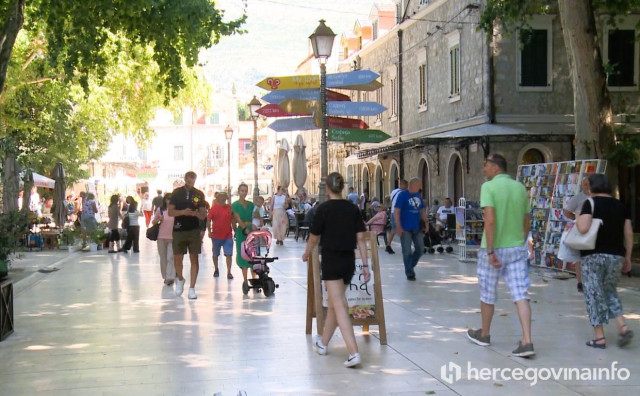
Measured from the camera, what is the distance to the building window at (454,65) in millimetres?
25938

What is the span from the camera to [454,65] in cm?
2648

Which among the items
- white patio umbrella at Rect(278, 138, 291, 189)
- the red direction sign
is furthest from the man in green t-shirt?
white patio umbrella at Rect(278, 138, 291, 189)

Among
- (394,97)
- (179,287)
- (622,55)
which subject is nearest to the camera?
(179,287)

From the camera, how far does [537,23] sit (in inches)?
909

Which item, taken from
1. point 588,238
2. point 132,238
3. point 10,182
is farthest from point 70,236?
point 588,238

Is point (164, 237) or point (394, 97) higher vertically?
point (394, 97)

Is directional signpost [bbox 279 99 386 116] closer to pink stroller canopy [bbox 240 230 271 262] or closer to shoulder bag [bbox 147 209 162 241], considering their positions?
shoulder bag [bbox 147 209 162 241]

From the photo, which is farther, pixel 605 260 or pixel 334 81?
pixel 334 81

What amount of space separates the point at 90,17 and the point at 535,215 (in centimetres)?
927

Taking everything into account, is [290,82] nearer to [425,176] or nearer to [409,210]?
[409,210]

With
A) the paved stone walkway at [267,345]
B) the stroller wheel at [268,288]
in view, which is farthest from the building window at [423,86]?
the stroller wheel at [268,288]

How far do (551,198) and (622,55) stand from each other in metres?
9.19

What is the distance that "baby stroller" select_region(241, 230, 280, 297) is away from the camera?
12.9m

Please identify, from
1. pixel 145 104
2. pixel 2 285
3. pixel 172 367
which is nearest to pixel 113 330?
pixel 2 285
